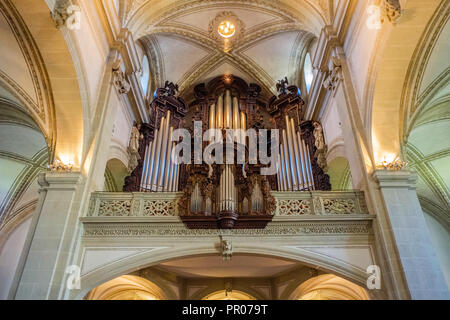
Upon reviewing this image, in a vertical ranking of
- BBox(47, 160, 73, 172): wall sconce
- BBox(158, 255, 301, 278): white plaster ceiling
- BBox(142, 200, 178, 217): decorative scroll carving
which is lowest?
BBox(158, 255, 301, 278): white plaster ceiling

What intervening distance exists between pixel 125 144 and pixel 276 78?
5.53 m

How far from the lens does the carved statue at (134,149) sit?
8.93 m

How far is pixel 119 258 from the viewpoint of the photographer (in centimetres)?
593

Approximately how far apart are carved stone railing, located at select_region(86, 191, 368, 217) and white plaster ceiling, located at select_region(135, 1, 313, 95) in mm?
4953

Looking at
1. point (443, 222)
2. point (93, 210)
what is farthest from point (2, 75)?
point (443, 222)

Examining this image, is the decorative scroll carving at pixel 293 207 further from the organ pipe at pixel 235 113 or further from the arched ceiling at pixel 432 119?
the organ pipe at pixel 235 113

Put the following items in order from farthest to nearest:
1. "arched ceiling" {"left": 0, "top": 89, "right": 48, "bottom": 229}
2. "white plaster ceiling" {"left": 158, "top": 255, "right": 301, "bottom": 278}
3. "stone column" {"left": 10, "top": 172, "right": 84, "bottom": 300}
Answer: "arched ceiling" {"left": 0, "top": 89, "right": 48, "bottom": 229} < "white plaster ceiling" {"left": 158, "top": 255, "right": 301, "bottom": 278} < "stone column" {"left": 10, "top": 172, "right": 84, "bottom": 300}

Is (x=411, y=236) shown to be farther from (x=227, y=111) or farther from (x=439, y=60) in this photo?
(x=227, y=111)

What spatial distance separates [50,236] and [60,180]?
103 cm

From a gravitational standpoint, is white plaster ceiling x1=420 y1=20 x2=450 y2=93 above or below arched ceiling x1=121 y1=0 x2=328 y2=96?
below

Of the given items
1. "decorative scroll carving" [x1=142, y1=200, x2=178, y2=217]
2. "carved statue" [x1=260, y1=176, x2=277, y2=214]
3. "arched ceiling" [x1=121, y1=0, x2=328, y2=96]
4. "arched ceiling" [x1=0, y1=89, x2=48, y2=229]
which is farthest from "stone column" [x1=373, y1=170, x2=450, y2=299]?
"arched ceiling" [x1=0, y1=89, x2=48, y2=229]

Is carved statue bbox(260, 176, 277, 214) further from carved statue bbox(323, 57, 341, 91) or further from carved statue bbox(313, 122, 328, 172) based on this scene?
carved statue bbox(323, 57, 341, 91)

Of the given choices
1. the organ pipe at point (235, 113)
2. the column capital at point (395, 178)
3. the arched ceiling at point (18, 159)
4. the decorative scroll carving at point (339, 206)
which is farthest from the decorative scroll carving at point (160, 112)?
the column capital at point (395, 178)

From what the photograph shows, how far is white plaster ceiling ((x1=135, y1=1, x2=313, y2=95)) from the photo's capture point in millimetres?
10031
